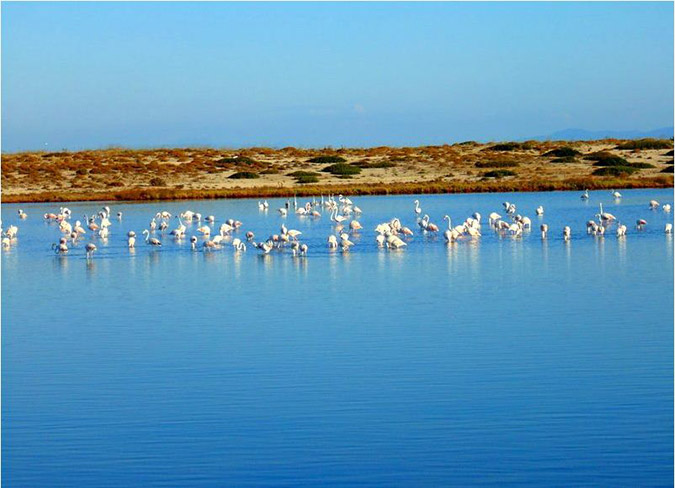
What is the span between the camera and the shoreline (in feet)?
140

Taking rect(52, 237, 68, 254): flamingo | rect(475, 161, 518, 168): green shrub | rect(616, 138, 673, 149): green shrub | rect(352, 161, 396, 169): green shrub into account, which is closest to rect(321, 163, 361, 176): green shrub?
rect(352, 161, 396, 169): green shrub

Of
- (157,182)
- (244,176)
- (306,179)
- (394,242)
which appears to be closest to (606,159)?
(306,179)

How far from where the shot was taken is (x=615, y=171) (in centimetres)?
4653

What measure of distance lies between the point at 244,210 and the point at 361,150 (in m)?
24.9

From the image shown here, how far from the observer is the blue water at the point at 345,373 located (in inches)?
350

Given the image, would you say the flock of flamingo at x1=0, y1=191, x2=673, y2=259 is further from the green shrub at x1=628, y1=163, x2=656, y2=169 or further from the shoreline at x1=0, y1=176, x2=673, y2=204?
the green shrub at x1=628, y1=163, x2=656, y2=169

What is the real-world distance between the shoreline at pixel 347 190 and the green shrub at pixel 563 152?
8.35m

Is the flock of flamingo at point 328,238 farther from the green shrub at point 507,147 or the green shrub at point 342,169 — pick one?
the green shrub at point 507,147

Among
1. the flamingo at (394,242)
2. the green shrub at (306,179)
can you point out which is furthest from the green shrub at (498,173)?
the flamingo at (394,242)

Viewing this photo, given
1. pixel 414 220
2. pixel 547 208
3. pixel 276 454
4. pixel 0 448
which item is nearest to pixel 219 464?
pixel 276 454

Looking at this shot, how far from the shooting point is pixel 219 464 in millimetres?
8938

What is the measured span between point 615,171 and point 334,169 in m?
11.8

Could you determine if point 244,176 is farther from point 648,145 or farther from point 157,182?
point 648,145

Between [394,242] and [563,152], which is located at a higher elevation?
[563,152]
